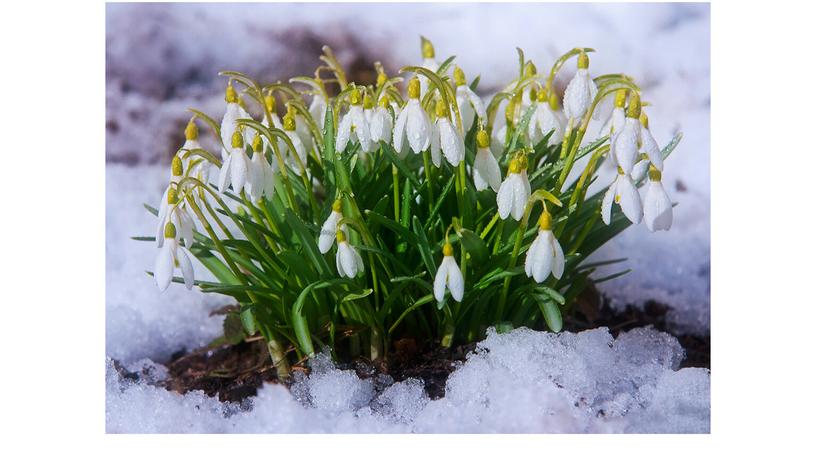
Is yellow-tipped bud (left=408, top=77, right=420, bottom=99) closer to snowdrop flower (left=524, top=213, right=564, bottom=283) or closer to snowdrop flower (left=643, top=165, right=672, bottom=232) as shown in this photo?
snowdrop flower (left=524, top=213, right=564, bottom=283)

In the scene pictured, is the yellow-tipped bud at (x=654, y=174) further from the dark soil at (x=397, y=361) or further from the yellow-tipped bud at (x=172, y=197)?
the yellow-tipped bud at (x=172, y=197)

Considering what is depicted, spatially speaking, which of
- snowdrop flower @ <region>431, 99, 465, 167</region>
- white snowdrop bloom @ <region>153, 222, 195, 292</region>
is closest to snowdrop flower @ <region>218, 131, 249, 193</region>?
white snowdrop bloom @ <region>153, 222, 195, 292</region>

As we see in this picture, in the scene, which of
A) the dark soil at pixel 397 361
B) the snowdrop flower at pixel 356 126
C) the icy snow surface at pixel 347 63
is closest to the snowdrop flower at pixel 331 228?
the snowdrop flower at pixel 356 126

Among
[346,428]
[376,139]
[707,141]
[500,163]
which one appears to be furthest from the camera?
[707,141]

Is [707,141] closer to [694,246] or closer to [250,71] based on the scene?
[694,246]

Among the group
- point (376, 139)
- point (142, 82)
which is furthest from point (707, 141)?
point (142, 82)

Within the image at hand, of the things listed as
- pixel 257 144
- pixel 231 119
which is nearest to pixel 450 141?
pixel 257 144

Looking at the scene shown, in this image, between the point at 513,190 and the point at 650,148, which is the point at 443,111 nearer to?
the point at 513,190
